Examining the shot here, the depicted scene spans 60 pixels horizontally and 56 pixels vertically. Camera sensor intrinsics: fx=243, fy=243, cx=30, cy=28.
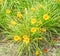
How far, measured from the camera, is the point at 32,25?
9.36 ft

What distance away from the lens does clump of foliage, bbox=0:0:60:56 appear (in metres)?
2.80

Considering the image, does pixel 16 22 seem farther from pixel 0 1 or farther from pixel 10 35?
pixel 0 1

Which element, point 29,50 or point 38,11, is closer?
point 29,50

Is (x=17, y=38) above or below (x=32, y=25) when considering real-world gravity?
below

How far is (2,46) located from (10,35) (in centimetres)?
18

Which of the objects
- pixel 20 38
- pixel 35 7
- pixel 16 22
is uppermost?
pixel 35 7

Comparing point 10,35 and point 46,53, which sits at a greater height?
point 10,35

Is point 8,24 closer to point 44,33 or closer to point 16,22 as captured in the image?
point 16,22

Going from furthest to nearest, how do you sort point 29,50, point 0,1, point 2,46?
point 0,1, point 2,46, point 29,50

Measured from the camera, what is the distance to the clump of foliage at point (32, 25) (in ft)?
9.20

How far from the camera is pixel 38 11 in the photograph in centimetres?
300

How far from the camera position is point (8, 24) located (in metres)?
2.96

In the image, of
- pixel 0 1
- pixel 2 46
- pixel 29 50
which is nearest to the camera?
pixel 29 50

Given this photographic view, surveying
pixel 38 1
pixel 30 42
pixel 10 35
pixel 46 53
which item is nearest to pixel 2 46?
pixel 10 35
